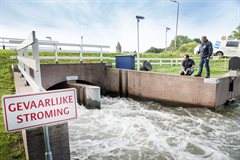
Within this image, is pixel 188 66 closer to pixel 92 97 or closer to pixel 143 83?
pixel 143 83

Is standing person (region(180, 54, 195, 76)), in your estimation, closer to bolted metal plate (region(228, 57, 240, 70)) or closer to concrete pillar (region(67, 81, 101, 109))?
bolted metal plate (region(228, 57, 240, 70))

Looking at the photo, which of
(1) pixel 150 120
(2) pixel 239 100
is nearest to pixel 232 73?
(2) pixel 239 100

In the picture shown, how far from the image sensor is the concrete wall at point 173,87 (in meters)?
7.28

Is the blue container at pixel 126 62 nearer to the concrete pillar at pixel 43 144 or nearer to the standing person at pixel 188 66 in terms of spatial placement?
the standing person at pixel 188 66

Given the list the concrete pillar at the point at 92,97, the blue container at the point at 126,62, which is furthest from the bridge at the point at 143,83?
the concrete pillar at the point at 92,97

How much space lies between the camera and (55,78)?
947cm

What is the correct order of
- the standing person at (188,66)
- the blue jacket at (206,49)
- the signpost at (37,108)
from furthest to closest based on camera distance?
the standing person at (188,66) → the blue jacket at (206,49) → the signpost at (37,108)

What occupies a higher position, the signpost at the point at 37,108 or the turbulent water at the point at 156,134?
the signpost at the point at 37,108

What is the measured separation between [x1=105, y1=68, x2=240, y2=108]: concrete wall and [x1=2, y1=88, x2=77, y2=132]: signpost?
22.1ft

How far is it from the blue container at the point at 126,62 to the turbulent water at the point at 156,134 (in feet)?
12.1

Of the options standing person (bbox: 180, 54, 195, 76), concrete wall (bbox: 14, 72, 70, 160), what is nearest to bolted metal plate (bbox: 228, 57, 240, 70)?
standing person (bbox: 180, 54, 195, 76)

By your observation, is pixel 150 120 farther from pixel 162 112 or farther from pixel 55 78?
pixel 55 78

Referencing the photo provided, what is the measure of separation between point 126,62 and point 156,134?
6508mm

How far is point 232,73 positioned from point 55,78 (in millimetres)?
8861
